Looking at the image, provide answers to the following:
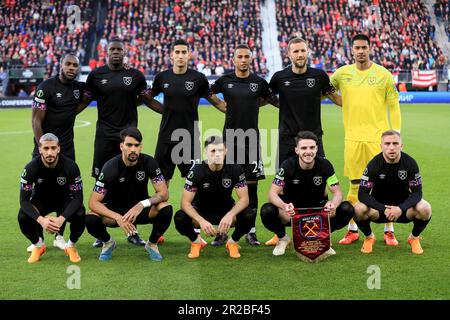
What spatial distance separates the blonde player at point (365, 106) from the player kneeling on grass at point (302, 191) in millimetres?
656

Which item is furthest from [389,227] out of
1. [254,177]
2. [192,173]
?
[192,173]

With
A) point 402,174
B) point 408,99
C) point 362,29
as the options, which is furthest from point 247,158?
point 362,29

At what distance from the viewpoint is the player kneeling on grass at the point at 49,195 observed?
657 cm

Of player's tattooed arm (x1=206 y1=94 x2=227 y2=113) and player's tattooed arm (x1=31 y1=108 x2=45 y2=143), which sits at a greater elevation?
player's tattooed arm (x1=206 y1=94 x2=227 y2=113)

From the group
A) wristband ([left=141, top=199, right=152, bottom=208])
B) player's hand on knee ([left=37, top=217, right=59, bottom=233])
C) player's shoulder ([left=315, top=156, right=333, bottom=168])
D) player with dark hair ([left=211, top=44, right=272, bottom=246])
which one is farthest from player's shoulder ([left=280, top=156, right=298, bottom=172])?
Result: player's hand on knee ([left=37, top=217, right=59, bottom=233])

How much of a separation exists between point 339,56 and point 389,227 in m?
29.9

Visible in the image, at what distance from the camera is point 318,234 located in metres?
6.56

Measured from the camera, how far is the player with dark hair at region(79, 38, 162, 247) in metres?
7.57

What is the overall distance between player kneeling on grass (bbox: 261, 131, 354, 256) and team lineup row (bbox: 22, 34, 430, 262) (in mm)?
447

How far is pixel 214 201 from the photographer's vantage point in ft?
23.1

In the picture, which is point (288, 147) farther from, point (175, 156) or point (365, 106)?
point (175, 156)

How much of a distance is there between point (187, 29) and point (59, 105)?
1265 inches

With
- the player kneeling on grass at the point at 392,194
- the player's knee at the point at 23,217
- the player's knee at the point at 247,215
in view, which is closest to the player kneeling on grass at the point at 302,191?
the player's knee at the point at 247,215

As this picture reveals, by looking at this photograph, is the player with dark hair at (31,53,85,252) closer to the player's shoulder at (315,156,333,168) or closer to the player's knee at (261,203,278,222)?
the player's knee at (261,203,278,222)
